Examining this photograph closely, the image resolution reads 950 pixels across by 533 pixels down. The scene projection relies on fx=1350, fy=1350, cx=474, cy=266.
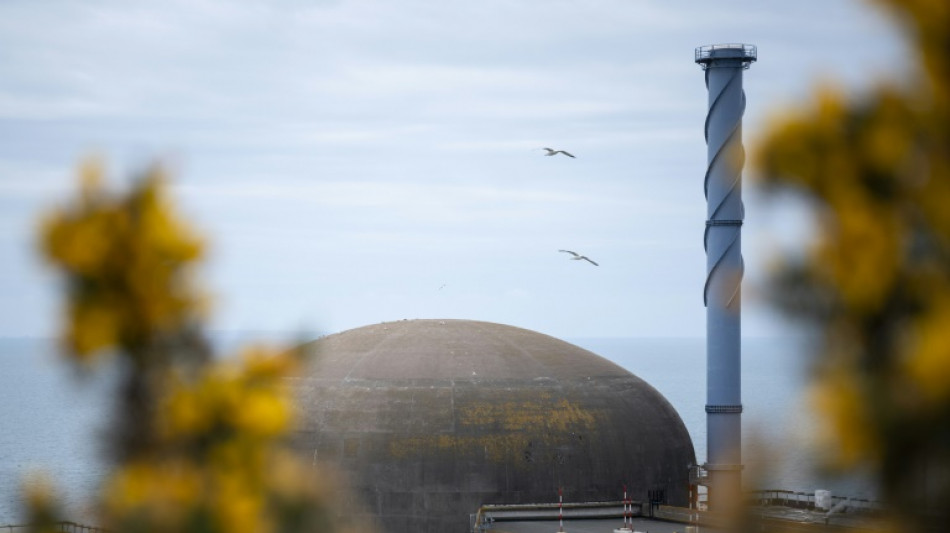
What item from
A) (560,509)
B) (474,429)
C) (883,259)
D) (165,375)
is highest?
(883,259)

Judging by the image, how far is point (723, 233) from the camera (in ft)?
151

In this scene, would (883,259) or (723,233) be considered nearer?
(883,259)

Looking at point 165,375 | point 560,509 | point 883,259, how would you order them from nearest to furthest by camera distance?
point 883,259 < point 165,375 < point 560,509

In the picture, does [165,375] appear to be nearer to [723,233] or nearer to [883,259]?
[883,259]

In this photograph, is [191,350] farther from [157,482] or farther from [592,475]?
[592,475]

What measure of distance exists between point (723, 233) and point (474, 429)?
13.1 metres

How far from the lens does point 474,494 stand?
36.9 metres

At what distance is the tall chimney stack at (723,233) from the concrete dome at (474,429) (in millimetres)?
4350

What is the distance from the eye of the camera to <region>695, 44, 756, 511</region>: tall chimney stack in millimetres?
45688

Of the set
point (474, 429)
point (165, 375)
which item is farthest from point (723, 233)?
point (165, 375)

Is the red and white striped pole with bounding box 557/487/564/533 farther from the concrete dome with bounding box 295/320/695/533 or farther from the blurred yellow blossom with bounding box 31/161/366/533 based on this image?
the blurred yellow blossom with bounding box 31/161/366/533

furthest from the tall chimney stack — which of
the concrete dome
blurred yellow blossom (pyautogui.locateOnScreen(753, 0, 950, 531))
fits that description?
blurred yellow blossom (pyautogui.locateOnScreen(753, 0, 950, 531))

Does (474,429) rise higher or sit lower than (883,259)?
lower

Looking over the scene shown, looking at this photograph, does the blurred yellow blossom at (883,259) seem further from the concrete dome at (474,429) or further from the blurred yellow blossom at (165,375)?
the concrete dome at (474,429)
